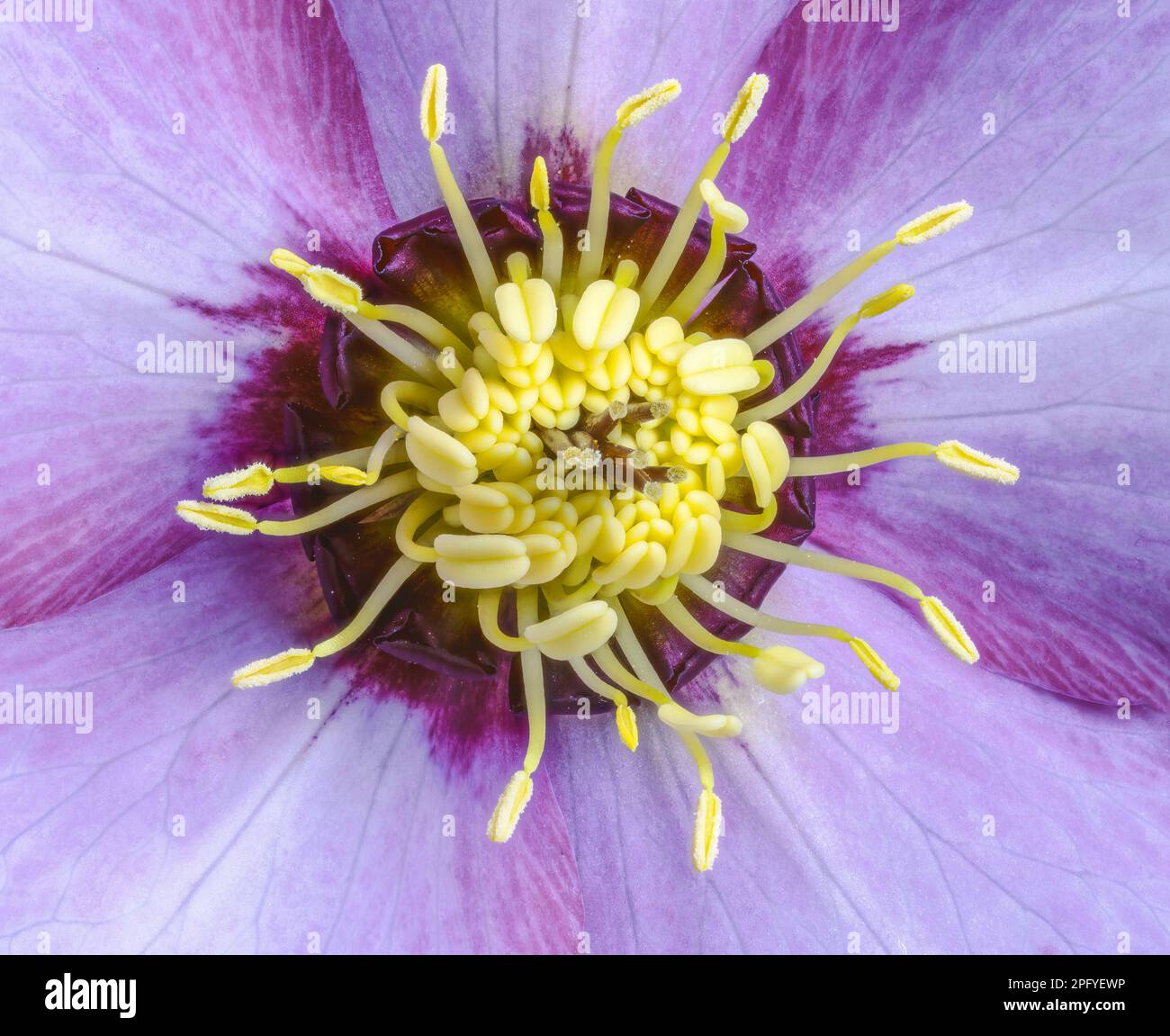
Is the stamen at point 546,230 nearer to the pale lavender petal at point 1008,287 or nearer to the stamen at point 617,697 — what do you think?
the pale lavender petal at point 1008,287

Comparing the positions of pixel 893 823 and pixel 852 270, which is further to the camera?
pixel 893 823

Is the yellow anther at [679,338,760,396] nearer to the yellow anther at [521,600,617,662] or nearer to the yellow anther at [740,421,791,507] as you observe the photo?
the yellow anther at [740,421,791,507]

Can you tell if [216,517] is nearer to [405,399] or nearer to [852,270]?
[405,399]

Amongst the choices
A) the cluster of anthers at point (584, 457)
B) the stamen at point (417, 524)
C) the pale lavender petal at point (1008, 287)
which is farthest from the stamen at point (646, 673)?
the pale lavender petal at point (1008, 287)

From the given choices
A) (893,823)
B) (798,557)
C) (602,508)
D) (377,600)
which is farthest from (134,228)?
(893,823)

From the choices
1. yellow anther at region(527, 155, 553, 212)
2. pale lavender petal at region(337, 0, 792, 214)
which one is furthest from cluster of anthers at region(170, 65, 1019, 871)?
pale lavender petal at region(337, 0, 792, 214)

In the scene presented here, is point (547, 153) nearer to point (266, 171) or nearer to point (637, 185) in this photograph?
point (637, 185)
